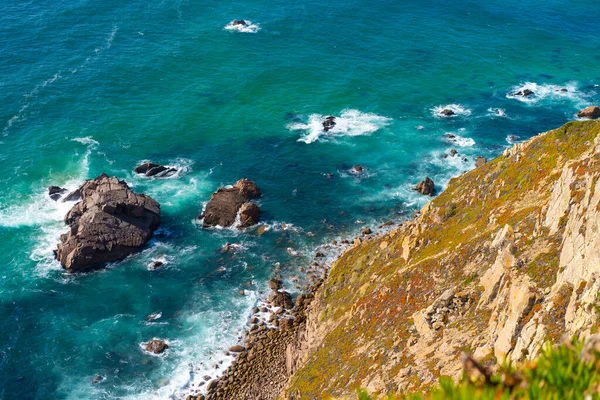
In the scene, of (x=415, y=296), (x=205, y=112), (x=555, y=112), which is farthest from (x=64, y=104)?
(x=555, y=112)

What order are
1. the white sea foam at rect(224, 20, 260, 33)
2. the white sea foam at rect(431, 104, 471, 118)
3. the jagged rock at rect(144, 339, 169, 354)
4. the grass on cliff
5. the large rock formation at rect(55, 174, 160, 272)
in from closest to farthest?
1. the grass on cliff
2. the jagged rock at rect(144, 339, 169, 354)
3. the large rock formation at rect(55, 174, 160, 272)
4. the white sea foam at rect(431, 104, 471, 118)
5. the white sea foam at rect(224, 20, 260, 33)

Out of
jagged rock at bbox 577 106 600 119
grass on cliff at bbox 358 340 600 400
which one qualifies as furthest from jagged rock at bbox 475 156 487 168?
grass on cliff at bbox 358 340 600 400

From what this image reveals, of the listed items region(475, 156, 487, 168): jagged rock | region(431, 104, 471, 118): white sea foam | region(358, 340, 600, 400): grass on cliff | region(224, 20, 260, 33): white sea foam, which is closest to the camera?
region(358, 340, 600, 400): grass on cliff

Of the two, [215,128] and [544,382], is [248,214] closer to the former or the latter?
[215,128]

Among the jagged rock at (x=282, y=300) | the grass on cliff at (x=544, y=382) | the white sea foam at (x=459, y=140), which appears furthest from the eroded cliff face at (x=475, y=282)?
the white sea foam at (x=459, y=140)

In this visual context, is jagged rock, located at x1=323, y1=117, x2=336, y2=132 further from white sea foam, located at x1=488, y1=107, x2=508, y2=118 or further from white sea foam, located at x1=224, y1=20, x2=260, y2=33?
white sea foam, located at x1=224, y1=20, x2=260, y2=33

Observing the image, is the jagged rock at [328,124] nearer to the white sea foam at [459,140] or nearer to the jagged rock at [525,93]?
the white sea foam at [459,140]

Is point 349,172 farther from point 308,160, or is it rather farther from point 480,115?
point 480,115
